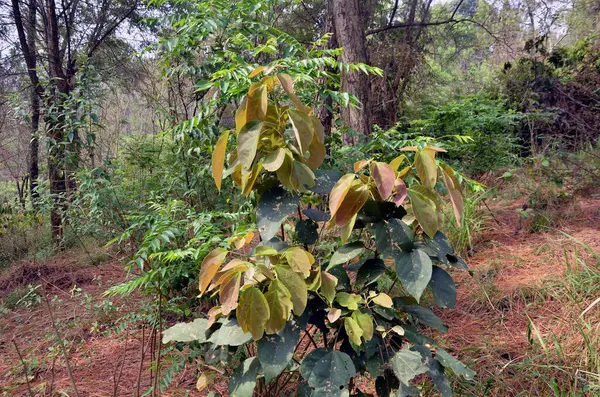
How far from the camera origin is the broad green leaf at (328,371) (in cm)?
84

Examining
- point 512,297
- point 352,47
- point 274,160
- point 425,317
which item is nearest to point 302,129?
point 274,160

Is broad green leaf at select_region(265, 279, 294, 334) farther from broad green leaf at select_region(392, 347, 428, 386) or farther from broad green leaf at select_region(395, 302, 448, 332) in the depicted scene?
broad green leaf at select_region(395, 302, 448, 332)

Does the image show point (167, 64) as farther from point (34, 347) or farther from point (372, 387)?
point (372, 387)

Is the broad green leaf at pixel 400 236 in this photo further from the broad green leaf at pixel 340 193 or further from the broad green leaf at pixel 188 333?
the broad green leaf at pixel 188 333

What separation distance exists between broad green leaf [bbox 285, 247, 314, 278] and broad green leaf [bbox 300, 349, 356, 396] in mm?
219

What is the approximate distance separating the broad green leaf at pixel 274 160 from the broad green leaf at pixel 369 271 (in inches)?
15.8

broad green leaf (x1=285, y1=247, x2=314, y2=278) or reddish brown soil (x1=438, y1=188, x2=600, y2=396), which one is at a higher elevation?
broad green leaf (x1=285, y1=247, x2=314, y2=278)

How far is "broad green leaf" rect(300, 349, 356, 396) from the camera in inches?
33.0

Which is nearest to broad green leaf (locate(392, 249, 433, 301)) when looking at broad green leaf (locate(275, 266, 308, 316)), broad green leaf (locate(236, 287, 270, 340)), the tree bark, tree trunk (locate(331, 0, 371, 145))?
broad green leaf (locate(275, 266, 308, 316))

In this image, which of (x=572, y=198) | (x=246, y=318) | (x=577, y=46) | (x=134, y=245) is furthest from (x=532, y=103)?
(x=246, y=318)

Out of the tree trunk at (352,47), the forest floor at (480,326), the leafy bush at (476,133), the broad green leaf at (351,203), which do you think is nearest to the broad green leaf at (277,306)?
the broad green leaf at (351,203)

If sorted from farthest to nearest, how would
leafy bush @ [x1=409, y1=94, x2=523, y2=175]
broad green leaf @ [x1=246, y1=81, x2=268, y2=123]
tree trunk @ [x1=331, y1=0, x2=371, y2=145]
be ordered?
leafy bush @ [x1=409, y1=94, x2=523, y2=175]
tree trunk @ [x1=331, y1=0, x2=371, y2=145]
broad green leaf @ [x1=246, y1=81, x2=268, y2=123]

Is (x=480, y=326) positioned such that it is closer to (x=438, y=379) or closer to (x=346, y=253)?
(x=438, y=379)

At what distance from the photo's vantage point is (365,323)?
88cm
